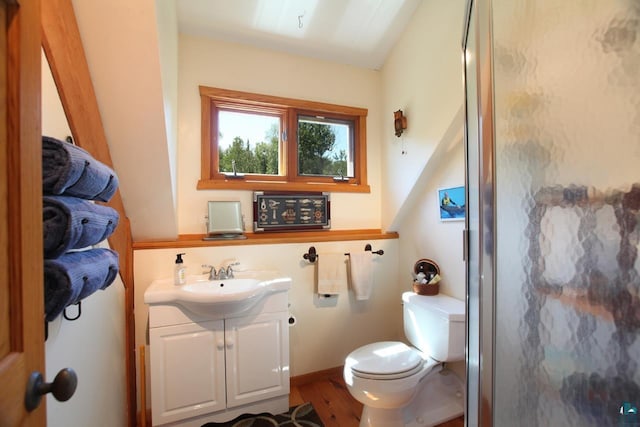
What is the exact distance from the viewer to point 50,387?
452 millimetres

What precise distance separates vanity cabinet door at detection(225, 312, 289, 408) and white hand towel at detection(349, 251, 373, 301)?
59cm

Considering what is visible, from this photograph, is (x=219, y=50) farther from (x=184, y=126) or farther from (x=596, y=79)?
(x=596, y=79)

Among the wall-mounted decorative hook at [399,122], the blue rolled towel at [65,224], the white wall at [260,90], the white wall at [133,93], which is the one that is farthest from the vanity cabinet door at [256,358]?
the wall-mounted decorative hook at [399,122]

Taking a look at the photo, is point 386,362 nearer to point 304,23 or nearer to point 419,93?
point 419,93

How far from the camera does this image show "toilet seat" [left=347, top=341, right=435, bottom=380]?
130 centimetres

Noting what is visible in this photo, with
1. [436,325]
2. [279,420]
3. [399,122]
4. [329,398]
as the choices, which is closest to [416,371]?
[436,325]

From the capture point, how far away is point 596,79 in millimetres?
433

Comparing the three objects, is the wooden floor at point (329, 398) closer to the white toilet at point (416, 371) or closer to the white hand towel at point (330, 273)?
the white toilet at point (416, 371)

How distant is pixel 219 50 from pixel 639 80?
200cm

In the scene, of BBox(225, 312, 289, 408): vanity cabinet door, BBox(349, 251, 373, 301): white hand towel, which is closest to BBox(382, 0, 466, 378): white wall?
BBox(349, 251, 373, 301): white hand towel

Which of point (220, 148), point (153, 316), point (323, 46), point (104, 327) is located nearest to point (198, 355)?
point (153, 316)

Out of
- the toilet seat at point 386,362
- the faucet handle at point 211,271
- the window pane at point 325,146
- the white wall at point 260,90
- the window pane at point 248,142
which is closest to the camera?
the toilet seat at point 386,362

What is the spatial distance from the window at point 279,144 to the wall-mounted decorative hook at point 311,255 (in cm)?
44

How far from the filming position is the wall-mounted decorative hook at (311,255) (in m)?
1.92
